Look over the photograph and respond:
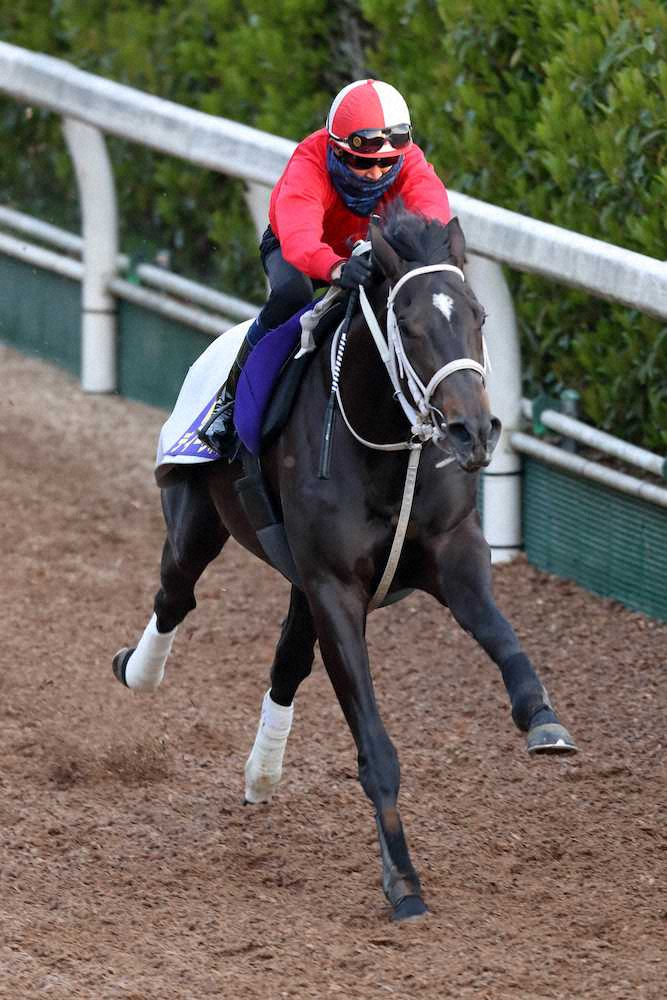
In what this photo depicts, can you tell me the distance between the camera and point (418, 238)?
4.86 metres

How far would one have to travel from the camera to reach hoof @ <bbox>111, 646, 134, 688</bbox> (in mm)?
6785

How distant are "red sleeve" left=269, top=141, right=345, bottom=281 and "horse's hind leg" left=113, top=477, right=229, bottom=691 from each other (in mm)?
1226

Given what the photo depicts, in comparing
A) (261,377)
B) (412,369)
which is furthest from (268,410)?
(412,369)

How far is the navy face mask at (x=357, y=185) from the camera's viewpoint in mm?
5344

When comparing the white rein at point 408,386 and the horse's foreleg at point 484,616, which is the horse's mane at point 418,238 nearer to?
the white rein at point 408,386

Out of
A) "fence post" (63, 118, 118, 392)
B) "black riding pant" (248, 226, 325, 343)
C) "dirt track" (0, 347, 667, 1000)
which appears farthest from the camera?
"fence post" (63, 118, 118, 392)

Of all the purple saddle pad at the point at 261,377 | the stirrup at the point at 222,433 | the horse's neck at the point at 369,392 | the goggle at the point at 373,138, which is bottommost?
the stirrup at the point at 222,433

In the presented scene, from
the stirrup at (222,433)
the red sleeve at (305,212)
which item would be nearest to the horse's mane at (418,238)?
the red sleeve at (305,212)

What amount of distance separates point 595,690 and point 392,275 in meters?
2.43

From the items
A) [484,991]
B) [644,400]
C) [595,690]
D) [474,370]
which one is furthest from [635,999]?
[644,400]

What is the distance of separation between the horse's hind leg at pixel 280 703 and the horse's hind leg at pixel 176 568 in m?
0.53

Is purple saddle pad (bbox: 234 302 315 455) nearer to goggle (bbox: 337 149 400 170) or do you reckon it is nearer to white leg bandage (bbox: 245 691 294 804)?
goggle (bbox: 337 149 400 170)

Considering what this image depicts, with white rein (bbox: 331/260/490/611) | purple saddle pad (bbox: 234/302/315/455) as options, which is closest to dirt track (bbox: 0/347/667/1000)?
white rein (bbox: 331/260/490/611)

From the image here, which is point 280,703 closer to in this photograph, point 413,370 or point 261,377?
point 261,377
